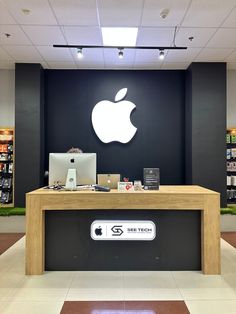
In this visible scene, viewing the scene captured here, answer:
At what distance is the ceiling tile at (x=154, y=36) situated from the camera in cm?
478

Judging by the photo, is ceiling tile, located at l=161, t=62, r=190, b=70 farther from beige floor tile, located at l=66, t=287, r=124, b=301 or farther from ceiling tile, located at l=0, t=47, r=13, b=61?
beige floor tile, located at l=66, t=287, r=124, b=301

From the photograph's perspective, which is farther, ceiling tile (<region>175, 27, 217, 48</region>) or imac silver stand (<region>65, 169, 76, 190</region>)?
ceiling tile (<region>175, 27, 217, 48</region>)

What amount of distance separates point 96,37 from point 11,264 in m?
3.96

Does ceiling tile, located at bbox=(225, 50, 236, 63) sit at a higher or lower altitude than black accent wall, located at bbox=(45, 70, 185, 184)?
higher

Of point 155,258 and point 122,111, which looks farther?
point 122,111

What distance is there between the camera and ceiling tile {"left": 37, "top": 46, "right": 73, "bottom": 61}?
5.53m

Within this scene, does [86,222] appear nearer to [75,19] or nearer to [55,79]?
[75,19]

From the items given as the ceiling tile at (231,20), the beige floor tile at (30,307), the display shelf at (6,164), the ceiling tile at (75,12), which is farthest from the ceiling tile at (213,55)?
the beige floor tile at (30,307)

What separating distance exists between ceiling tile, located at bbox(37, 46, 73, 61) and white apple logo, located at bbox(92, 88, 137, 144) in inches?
52.0

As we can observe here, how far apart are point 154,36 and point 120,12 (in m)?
1.05

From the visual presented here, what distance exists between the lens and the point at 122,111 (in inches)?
265

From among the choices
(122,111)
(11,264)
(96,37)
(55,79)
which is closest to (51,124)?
(55,79)

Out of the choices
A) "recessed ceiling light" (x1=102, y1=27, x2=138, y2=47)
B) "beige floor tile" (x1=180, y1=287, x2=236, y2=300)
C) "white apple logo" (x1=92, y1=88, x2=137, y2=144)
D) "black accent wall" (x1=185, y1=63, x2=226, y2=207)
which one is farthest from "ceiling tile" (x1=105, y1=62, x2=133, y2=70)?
"beige floor tile" (x1=180, y1=287, x2=236, y2=300)

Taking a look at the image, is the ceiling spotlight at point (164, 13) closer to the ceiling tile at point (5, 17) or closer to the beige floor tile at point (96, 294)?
the ceiling tile at point (5, 17)
